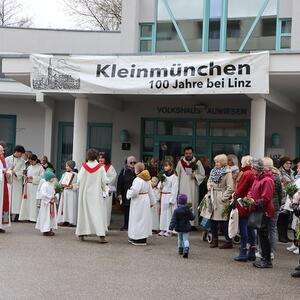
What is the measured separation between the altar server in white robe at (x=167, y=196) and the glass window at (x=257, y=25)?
18.5 ft

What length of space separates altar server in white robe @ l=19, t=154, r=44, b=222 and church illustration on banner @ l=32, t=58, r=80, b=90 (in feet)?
6.62

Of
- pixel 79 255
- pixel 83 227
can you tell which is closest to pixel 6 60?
pixel 83 227

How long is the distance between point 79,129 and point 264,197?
22.4 feet

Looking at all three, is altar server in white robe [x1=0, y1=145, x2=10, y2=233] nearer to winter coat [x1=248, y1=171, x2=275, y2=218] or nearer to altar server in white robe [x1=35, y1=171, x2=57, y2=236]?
altar server in white robe [x1=35, y1=171, x2=57, y2=236]

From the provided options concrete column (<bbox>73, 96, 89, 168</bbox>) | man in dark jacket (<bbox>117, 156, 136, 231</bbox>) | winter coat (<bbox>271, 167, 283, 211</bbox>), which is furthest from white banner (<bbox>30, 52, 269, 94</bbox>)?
winter coat (<bbox>271, 167, 283, 211</bbox>)

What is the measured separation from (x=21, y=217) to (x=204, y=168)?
4544mm

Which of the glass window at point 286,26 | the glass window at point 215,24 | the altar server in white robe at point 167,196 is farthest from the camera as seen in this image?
the glass window at point 215,24

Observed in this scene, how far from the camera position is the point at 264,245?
28.6ft

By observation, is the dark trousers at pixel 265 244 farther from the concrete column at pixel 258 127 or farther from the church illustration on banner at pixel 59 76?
the church illustration on banner at pixel 59 76

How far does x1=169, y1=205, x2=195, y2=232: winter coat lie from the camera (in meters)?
9.56

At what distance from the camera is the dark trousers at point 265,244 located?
28.5 ft

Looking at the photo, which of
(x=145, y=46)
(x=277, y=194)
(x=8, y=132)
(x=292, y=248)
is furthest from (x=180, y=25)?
(x=277, y=194)

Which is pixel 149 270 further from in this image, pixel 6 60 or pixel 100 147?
pixel 100 147

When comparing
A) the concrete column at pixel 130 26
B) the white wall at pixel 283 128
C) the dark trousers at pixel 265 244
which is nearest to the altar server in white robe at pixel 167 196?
the dark trousers at pixel 265 244
